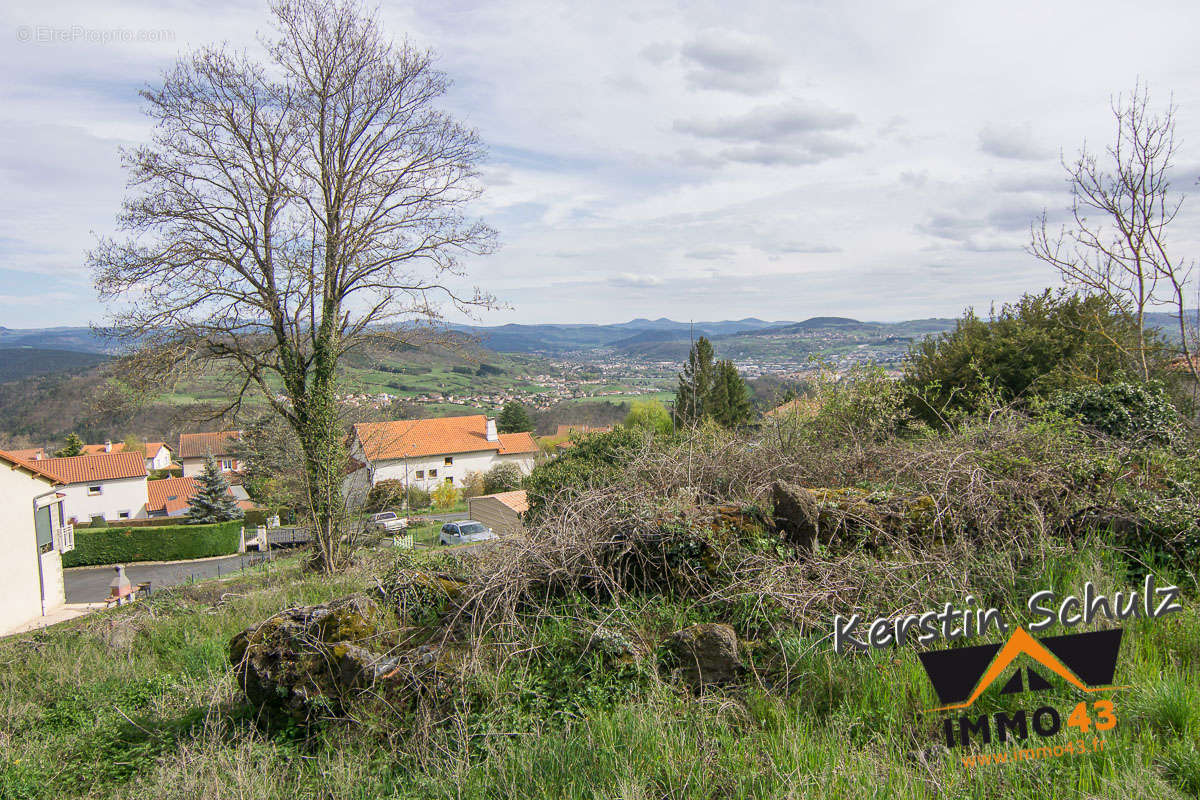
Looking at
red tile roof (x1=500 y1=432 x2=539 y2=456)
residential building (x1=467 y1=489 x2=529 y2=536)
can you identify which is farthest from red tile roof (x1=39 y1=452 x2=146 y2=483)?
residential building (x1=467 y1=489 x2=529 y2=536)

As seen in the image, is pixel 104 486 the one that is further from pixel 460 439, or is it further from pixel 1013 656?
pixel 1013 656

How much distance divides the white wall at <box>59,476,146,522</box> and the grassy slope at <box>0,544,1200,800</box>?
168 ft

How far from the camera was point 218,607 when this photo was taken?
750cm

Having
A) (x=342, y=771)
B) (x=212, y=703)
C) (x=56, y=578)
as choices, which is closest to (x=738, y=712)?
(x=342, y=771)

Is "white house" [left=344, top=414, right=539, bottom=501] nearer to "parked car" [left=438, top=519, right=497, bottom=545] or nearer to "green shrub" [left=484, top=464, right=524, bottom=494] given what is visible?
"green shrub" [left=484, top=464, right=524, bottom=494]

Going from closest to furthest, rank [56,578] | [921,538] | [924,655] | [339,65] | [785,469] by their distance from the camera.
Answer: [924,655] → [921,538] → [785,469] → [339,65] → [56,578]

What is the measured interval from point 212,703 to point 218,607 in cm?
390

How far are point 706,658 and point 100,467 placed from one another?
56236mm

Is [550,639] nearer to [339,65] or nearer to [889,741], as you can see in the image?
[889,741]

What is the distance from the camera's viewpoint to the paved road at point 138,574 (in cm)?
2353

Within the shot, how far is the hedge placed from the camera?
2959 cm

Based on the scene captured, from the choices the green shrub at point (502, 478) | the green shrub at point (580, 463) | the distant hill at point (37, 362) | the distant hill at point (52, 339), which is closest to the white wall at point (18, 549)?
the green shrub at point (580, 463)

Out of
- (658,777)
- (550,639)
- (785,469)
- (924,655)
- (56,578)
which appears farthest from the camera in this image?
(56,578)

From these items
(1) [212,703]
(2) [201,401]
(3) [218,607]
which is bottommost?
(3) [218,607]
